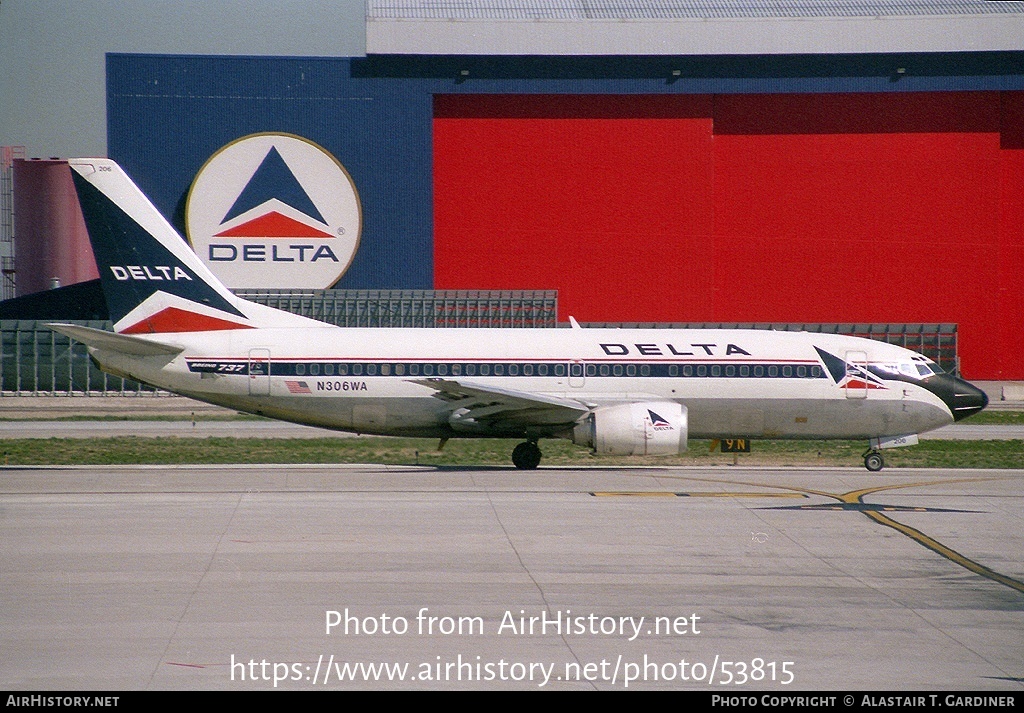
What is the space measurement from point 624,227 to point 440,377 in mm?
25599

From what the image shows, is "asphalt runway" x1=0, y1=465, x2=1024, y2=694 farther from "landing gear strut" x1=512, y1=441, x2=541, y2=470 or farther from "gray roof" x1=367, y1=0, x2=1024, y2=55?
"gray roof" x1=367, y1=0, x2=1024, y2=55

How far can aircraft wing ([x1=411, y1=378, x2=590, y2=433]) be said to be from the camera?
2588 cm

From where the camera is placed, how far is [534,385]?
89.4 feet

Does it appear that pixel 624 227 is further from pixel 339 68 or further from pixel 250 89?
pixel 250 89

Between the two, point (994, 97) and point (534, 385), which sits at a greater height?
point (994, 97)

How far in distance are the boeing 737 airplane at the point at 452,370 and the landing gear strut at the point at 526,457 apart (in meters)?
0.03

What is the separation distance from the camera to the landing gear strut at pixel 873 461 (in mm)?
27156

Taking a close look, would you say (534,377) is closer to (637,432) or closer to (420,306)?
(637,432)

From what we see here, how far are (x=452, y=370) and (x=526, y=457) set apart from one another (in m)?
2.83

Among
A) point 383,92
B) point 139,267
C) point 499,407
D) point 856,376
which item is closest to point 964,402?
point 856,376

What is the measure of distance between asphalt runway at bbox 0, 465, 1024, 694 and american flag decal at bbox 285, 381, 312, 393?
3.61 meters

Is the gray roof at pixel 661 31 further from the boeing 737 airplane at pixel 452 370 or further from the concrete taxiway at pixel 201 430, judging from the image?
the boeing 737 airplane at pixel 452 370

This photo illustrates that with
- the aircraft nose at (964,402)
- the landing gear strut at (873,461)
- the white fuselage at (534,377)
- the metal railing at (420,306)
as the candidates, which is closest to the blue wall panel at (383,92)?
the metal railing at (420,306)

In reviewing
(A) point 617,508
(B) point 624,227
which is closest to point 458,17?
(B) point 624,227
